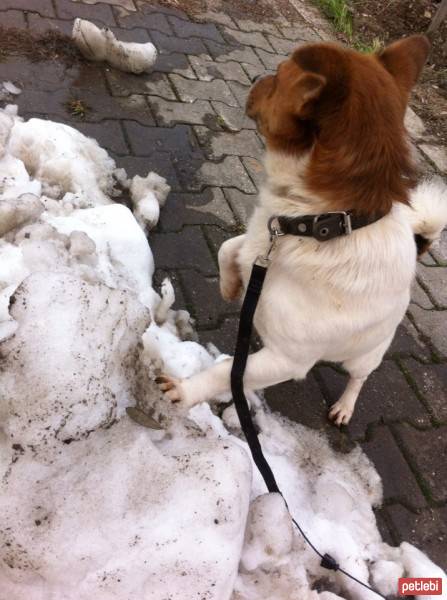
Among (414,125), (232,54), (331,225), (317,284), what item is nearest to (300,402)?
(317,284)

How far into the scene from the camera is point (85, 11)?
14.1 ft

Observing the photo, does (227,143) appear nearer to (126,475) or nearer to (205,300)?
(205,300)

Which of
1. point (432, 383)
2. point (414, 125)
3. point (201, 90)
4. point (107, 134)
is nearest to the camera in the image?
point (432, 383)

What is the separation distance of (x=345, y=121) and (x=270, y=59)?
141 inches

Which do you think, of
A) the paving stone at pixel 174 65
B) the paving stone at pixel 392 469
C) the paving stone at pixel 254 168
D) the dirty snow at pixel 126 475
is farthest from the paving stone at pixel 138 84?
the paving stone at pixel 392 469

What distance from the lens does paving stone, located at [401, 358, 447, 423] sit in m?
2.83

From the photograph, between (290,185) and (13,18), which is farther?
(13,18)

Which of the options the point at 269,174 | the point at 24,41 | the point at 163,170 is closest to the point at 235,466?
the point at 269,174

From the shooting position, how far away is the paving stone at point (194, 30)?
4.57 metres

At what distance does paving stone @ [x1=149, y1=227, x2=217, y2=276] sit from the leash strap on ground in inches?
42.2

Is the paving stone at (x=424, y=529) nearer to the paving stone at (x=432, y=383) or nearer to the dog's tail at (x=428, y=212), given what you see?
the paving stone at (x=432, y=383)

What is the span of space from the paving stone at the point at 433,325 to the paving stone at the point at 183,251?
1354 millimetres

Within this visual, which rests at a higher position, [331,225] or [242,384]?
[331,225]

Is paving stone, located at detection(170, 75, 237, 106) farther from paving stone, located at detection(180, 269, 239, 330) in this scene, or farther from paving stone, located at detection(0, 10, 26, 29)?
paving stone, located at detection(180, 269, 239, 330)
